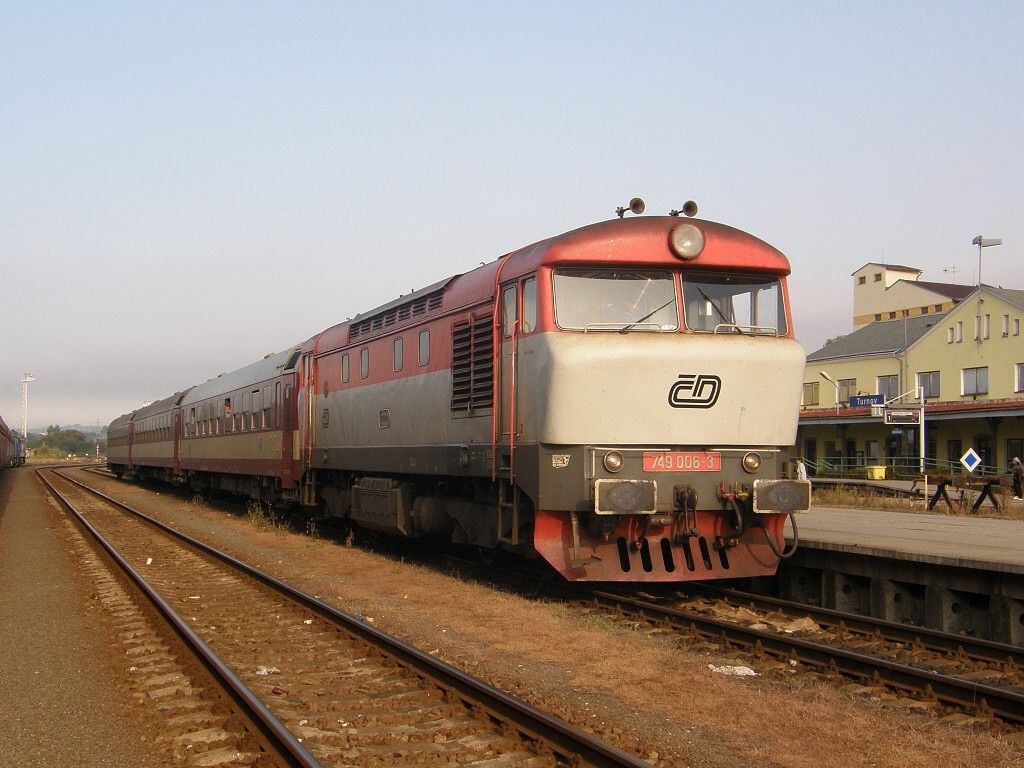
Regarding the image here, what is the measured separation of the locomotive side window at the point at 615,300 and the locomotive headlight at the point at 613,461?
1279 millimetres

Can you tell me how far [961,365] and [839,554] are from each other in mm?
38225

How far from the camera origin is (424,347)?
42.9 ft

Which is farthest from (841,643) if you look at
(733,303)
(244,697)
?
(244,697)

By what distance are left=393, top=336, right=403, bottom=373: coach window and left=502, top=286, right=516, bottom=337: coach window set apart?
3.32m

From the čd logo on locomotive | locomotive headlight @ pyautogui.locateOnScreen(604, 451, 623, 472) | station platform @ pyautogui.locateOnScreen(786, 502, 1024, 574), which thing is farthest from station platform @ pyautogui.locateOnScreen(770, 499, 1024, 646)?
locomotive headlight @ pyautogui.locateOnScreen(604, 451, 623, 472)

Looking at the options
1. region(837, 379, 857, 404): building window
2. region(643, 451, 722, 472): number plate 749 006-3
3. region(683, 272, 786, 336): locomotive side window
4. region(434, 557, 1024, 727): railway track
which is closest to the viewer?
region(434, 557, 1024, 727): railway track

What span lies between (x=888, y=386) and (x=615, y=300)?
1644 inches

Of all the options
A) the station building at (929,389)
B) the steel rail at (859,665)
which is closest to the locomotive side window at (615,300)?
the steel rail at (859,665)

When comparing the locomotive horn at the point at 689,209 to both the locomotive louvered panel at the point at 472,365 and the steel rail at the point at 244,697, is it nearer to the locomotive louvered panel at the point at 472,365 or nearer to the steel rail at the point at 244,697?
the locomotive louvered panel at the point at 472,365

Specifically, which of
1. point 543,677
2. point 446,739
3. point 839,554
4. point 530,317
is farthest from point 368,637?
point 839,554

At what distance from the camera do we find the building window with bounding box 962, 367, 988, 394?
44062mm

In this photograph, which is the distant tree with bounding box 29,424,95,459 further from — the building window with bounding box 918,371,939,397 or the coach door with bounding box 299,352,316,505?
the coach door with bounding box 299,352,316,505

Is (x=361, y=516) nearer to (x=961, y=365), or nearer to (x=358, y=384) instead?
(x=358, y=384)

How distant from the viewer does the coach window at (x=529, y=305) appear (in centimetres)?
1016
